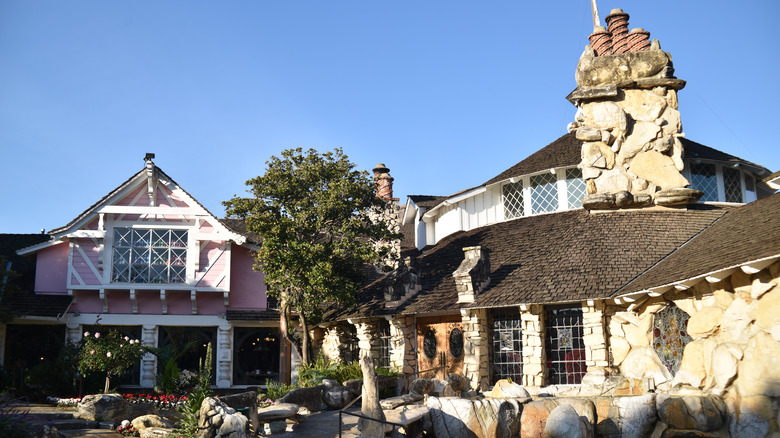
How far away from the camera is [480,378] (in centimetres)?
1844

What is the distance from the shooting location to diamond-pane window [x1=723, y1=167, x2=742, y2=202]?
22688 millimetres

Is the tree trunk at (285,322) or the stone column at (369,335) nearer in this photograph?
the tree trunk at (285,322)

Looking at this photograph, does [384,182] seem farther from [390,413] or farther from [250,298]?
[390,413]

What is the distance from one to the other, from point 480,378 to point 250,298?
9.85 metres

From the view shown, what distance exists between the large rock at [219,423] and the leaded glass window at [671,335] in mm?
10090

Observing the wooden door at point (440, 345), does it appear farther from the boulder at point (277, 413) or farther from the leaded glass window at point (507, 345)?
the boulder at point (277, 413)

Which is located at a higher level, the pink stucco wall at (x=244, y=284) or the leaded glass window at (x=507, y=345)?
the pink stucco wall at (x=244, y=284)

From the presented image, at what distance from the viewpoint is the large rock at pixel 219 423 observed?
38.0ft

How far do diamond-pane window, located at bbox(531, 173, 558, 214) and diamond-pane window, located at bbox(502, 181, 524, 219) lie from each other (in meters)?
0.59

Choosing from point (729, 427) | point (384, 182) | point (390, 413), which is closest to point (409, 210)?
point (384, 182)

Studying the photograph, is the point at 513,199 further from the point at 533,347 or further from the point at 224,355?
the point at 224,355

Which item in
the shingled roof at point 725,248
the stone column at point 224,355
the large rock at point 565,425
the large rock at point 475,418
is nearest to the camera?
the shingled roof at point 725,248

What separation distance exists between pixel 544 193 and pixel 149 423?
48.0 ft

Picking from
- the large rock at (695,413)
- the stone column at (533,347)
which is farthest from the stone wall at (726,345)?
the stone column at (533,347)
